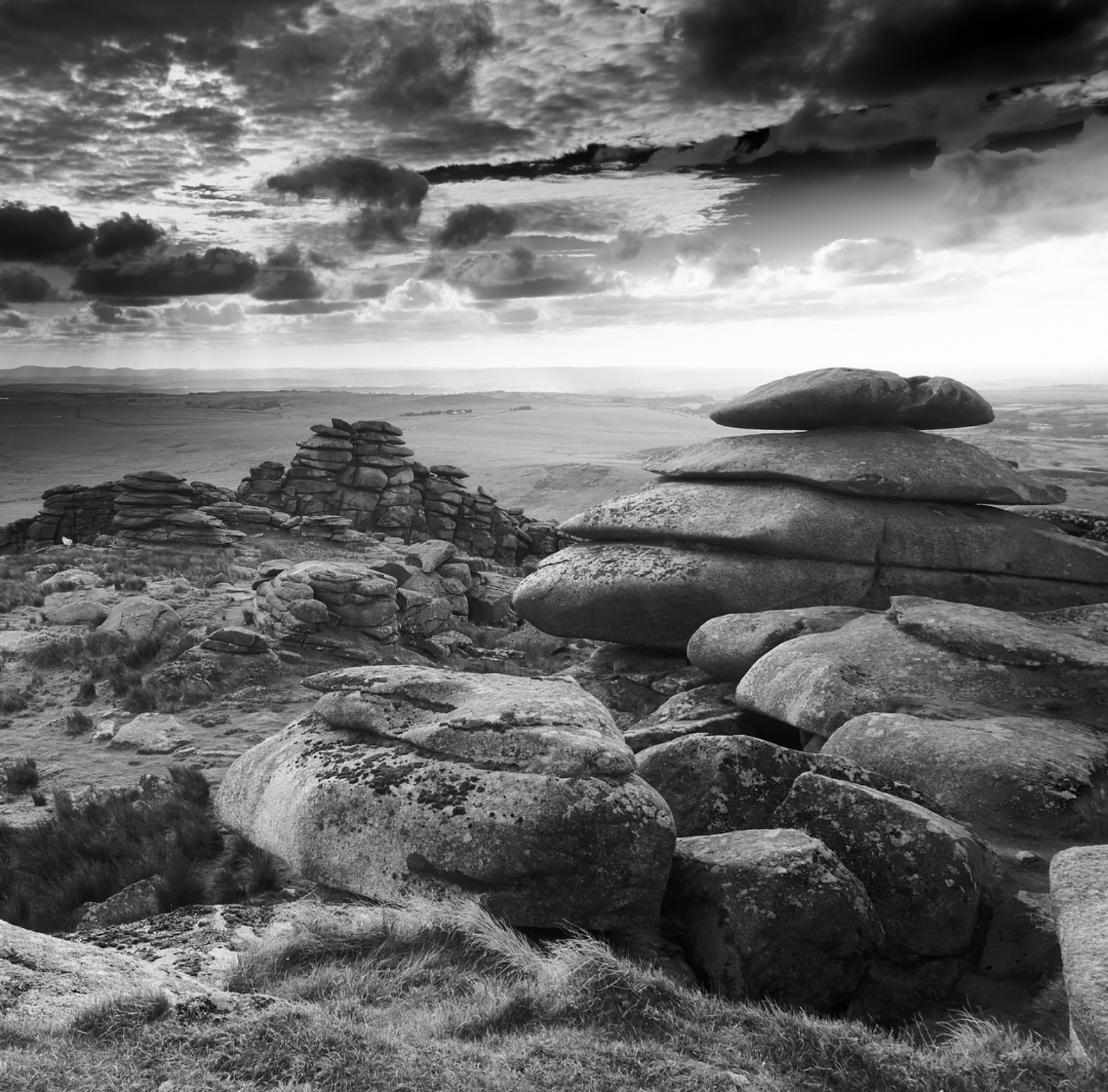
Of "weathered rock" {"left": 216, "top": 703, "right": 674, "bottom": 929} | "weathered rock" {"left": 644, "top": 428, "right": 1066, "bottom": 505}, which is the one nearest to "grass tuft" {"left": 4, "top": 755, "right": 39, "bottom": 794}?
"weathered rock" {"left": 216, "top": 703, "right": 674, "bottom": 929}

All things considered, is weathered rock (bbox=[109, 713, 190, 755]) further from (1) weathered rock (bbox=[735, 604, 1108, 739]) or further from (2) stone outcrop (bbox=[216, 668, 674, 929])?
(1) weathered rock (bbox=[735, 604, 1108, 739])

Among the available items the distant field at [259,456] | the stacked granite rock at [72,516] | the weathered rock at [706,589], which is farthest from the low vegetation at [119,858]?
the distant field at [259,456]

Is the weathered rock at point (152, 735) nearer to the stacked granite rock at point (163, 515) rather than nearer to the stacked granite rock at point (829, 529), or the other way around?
the stacked granite rock at point (829, 529)

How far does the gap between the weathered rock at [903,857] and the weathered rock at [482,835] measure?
176 cm

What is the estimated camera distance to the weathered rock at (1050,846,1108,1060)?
5.25 m

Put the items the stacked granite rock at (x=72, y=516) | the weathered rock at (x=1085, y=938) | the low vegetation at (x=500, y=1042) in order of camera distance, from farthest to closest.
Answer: the stacked granite rock at (x=72, y=516) < the weathered rock at (x=1085, y=938) < the low vegetation at (x=500, y=1042)

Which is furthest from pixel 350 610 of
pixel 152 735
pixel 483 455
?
pixel 483 455

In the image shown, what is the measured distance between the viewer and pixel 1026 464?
10938 cm

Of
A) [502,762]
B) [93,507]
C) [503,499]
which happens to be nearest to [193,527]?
[93,507]

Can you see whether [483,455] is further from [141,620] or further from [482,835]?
[482,835]

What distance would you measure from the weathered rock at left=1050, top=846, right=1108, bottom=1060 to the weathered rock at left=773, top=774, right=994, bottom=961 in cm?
93

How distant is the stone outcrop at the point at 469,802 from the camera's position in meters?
→ 7.39

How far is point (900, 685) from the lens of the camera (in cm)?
1234

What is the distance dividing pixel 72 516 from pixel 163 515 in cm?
1015
